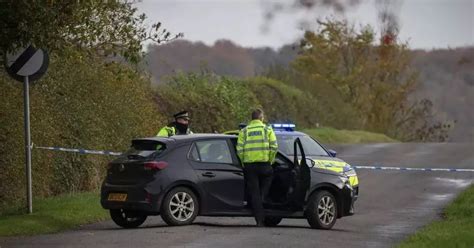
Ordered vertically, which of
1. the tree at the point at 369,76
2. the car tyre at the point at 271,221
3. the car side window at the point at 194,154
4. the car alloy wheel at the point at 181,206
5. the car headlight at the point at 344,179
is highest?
the tree at the point at 369,76

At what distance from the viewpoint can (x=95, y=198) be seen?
21.1 metres

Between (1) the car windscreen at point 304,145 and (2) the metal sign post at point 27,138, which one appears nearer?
(2) the metal sign post at point 27,138

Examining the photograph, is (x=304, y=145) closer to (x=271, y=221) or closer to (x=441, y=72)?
(x=271, y=221)

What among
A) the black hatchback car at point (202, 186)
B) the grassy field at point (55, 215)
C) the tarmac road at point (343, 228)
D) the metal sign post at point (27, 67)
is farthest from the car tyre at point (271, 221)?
the metal sign post at point (27, 67)

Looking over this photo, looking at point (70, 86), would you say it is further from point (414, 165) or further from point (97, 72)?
point (414, 165)

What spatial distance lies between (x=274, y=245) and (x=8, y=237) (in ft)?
13.7

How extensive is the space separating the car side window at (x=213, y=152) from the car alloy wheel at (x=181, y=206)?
672mm

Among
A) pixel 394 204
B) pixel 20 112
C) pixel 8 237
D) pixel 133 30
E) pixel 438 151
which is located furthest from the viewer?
pixel 438 151

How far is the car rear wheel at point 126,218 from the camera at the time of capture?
17.5 m

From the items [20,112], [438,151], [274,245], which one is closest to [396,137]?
[438,151]

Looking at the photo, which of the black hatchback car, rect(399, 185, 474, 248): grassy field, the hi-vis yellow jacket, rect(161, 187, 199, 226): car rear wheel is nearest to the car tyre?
the black hatchback car

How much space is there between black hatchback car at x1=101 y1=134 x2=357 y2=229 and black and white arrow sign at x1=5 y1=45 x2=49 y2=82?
2.09 metres

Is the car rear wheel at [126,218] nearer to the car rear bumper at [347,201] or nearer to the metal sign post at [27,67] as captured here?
the metal sign post at [27,67]

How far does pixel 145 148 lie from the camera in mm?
17406
